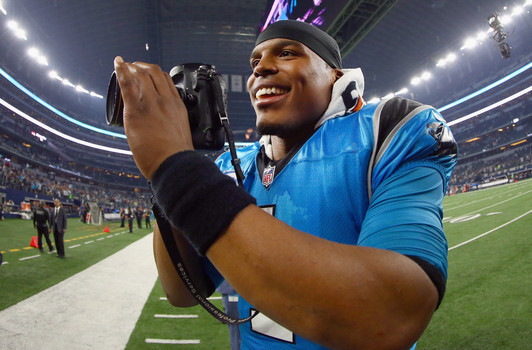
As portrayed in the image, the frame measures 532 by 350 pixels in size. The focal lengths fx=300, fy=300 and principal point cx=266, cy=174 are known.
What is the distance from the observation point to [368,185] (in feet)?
2.93

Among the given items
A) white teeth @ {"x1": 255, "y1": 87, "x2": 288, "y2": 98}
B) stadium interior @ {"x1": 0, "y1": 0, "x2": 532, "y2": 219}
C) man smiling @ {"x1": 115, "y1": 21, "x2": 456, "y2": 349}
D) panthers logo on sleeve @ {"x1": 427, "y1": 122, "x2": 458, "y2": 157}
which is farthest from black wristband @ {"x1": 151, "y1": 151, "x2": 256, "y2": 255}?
stadium interior @ {"x1": 0, "y1": 0, "x2": 532, "y2": 219}

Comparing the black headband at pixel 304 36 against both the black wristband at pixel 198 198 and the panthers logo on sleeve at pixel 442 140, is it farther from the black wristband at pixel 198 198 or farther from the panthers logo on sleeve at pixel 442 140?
the black wristband at pixel 198 198

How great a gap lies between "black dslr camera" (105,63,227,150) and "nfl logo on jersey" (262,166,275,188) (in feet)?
1.40

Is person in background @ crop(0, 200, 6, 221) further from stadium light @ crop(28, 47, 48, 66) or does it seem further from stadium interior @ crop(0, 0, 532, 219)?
stadium light @ crop(28, 47, 48, 66)

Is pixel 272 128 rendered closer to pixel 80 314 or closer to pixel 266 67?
pixel 266 67

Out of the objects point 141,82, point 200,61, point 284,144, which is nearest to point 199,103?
point 141,82

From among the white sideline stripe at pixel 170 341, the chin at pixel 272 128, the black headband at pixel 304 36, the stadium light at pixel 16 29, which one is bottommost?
the white sideline stripe at pixel 170 341

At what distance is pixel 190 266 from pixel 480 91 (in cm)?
5294

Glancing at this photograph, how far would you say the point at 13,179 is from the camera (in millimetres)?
24234

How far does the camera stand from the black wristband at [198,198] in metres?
0.51

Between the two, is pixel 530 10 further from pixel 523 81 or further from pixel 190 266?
pixel 190 266

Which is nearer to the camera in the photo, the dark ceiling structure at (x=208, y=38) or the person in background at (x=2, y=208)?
the person in background at (x=2, y=208)

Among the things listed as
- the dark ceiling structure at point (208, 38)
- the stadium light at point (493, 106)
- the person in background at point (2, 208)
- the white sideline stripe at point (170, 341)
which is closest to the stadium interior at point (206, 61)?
the dark ceiling structure at point (208, 38)

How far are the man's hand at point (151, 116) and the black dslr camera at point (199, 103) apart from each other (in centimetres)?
7
